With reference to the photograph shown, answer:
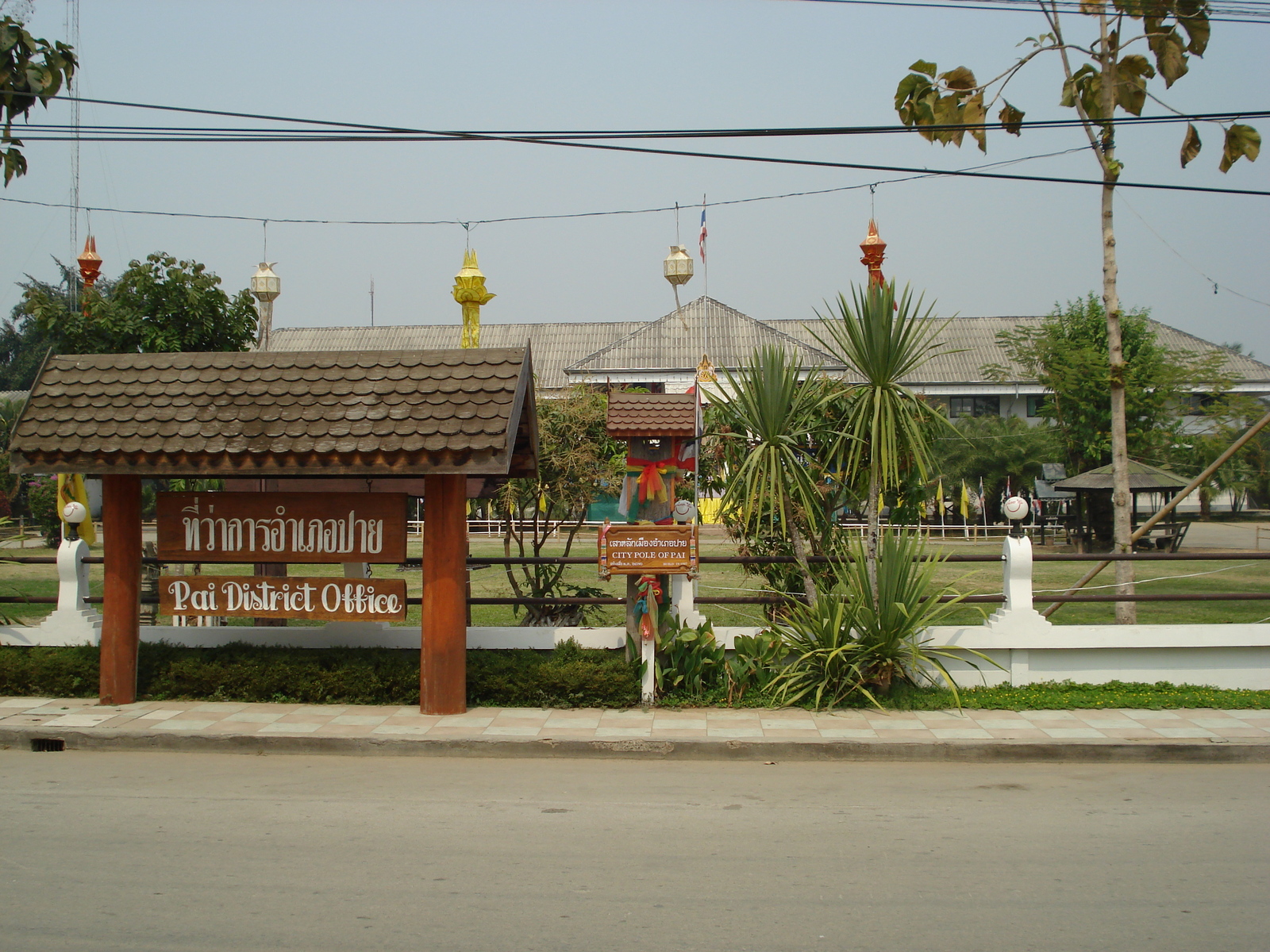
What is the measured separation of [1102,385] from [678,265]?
18911 mm

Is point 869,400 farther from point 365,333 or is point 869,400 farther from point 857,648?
point 365,333

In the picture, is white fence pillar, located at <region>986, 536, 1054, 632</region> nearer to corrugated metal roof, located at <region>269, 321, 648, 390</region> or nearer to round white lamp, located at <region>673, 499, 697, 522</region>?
round white lamp, located at <region>673, 499, 697, 522</region>

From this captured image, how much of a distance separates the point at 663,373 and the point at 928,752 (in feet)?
91.9

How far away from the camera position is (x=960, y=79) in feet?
39.2

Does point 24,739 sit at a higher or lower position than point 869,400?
lower

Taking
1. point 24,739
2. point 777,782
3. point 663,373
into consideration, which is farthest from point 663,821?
point 663,373

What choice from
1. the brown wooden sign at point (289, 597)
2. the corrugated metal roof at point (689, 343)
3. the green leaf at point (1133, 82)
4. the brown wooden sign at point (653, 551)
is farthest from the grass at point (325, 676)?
the corrugated metal roof at point (689, 343)

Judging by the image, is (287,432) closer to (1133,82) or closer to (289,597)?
(289,597)

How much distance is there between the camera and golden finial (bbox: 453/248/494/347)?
524 inches

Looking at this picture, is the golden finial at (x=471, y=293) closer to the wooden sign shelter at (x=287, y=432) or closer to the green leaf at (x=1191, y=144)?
the wooden sign shelter at (x=287, y=432)

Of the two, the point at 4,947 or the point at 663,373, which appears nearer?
the point at 4,947

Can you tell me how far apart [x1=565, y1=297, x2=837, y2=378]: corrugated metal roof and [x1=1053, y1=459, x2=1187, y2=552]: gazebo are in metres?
10.4

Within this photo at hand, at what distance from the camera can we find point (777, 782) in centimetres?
712

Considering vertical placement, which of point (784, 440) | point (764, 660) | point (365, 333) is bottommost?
point (764, 660)
